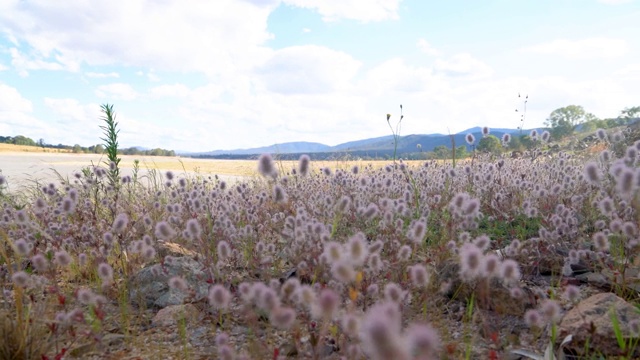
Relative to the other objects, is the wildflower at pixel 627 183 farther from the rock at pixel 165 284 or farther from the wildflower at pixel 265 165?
the rock at pixel 165 284

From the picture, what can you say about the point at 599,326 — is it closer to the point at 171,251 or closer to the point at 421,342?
the point at 421,342

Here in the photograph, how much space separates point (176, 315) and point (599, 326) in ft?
8.94

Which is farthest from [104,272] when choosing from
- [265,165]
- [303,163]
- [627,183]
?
[627,183]

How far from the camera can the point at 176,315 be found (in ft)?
10.5

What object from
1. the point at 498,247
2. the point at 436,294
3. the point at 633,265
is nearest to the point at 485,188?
the point at 498,247

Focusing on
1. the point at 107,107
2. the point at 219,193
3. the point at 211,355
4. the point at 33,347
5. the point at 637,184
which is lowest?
the point at 211,355

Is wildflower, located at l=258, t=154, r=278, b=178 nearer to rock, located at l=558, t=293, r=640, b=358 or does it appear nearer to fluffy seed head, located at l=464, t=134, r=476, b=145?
rock, located at l=558, t=293, r=640, b=358

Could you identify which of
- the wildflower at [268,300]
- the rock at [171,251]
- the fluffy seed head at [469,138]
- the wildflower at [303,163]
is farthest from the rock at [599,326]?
the fluffy seed head at [469,138]

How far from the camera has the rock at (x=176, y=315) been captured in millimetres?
3168

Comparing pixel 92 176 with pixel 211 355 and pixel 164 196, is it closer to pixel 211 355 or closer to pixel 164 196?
pixel 164 196

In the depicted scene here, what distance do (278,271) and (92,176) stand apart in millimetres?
3166

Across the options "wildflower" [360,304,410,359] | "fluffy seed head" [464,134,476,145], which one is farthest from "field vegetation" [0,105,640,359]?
"fluffy seed head" [464,134,476,145]

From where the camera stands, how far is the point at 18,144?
5028 cm

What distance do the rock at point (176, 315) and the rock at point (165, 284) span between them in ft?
0.48
